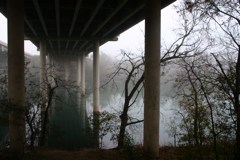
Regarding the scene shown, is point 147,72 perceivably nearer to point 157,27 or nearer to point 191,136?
point 157,27

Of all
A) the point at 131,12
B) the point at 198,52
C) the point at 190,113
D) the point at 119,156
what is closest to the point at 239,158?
the point at 190,113

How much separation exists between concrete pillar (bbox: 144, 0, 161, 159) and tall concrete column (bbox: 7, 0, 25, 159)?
486 cm

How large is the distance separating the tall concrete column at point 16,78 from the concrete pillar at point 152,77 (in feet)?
15.9

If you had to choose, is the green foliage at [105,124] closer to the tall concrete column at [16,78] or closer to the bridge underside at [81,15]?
the tall concrete column at [16,78]

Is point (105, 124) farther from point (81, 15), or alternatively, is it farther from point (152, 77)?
point (81, 15)

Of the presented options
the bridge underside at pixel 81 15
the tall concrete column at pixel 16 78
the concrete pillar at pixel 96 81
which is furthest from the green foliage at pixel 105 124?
the concrete pillar at pixel 96 81

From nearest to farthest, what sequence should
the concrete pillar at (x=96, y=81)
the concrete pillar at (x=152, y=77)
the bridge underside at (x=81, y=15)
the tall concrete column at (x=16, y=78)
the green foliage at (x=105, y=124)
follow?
the tall concrete column at (x=16, y=78) → the concrete pillar at (x=152, y=77) → the green foliage at (x=105, y=124) → the bridge underside at (x=81, y=15) → the concrete pillar at (x=96, y=81)

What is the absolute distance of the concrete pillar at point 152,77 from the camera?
12523 mm

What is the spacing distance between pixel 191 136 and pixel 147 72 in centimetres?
346

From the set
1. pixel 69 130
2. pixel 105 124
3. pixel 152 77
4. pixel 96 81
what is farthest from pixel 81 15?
pixel 96 81

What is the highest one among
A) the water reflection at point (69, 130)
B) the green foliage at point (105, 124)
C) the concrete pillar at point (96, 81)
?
the concrete pillar at point (96, 81)

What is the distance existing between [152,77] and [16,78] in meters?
5.35

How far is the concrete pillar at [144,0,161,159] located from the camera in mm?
12523

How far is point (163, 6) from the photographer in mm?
16375
